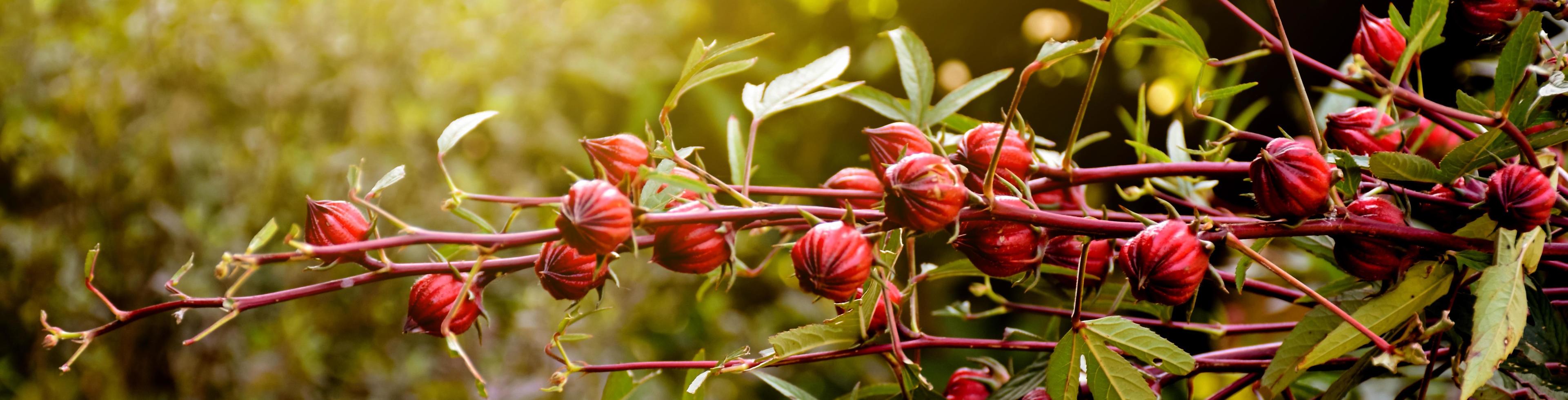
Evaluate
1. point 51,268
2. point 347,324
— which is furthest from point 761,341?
point 51,268

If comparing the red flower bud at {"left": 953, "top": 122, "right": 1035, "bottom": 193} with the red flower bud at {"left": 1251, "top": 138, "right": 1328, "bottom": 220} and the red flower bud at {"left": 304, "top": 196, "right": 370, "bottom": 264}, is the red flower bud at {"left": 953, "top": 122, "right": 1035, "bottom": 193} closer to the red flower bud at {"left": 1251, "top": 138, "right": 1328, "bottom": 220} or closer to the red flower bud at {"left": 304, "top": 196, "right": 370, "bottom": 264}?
the red flower bud at {"left": 1251, "top": 138, "right": 1328, "bottom": 220}

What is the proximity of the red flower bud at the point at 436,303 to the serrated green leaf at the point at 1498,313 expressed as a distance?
0.25 m

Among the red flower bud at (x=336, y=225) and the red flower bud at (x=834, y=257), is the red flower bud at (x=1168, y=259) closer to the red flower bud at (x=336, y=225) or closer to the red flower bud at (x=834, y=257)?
the red flower bud at (x=834, y=257)

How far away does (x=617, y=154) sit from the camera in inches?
11.0

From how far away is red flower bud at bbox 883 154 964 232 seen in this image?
0.70ft

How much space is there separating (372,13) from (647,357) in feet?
2.00

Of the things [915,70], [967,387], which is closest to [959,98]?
[915,70]

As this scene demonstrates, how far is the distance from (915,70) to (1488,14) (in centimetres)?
19

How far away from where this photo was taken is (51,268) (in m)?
1.16

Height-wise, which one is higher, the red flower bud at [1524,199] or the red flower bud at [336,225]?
the red flower bud at [1524,199]

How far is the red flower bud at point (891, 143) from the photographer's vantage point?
280mm

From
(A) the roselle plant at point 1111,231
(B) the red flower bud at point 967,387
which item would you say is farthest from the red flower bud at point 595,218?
(B) the red flower bud at point 967,387

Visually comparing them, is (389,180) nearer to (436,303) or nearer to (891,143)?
(436,303)

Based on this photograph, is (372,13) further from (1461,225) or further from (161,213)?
(1461,225)
